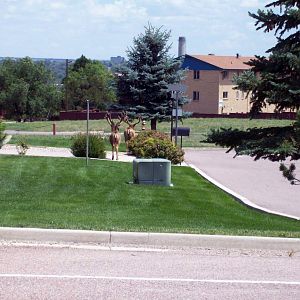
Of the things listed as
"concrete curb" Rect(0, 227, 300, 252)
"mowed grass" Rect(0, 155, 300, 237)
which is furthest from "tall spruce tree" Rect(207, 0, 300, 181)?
"concrete curb" Rect(0, 227, 300, 252)

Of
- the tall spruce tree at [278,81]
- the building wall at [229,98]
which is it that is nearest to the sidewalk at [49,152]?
the tall spruce tree at [278,81]

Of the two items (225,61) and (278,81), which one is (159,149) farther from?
(225,61)

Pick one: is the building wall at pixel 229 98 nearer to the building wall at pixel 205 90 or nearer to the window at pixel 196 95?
the building wall at pixel 205 90

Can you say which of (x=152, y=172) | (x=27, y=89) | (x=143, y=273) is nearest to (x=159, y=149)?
(x=152, y=172)

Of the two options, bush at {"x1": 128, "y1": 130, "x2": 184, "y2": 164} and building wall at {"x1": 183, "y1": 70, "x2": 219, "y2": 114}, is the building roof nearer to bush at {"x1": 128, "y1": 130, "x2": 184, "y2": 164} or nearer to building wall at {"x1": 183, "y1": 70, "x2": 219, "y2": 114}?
building wall at {"x1": 183, "y1": 70, "x2": 219, "y2": 114}

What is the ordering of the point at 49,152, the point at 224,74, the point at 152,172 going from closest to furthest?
the point at 152,172 < the point at 49,152 < the point at 224,74

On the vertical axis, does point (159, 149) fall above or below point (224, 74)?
below

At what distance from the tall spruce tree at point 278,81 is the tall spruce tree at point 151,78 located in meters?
26.4

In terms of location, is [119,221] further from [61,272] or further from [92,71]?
[92,71]

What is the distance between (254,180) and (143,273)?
52.6ft

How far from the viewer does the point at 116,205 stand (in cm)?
1327

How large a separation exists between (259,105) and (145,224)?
4244 millimetres

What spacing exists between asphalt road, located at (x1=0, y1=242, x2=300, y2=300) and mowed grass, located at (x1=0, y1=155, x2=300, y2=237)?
0.88 meters

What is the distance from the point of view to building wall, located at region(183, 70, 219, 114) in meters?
92.2
